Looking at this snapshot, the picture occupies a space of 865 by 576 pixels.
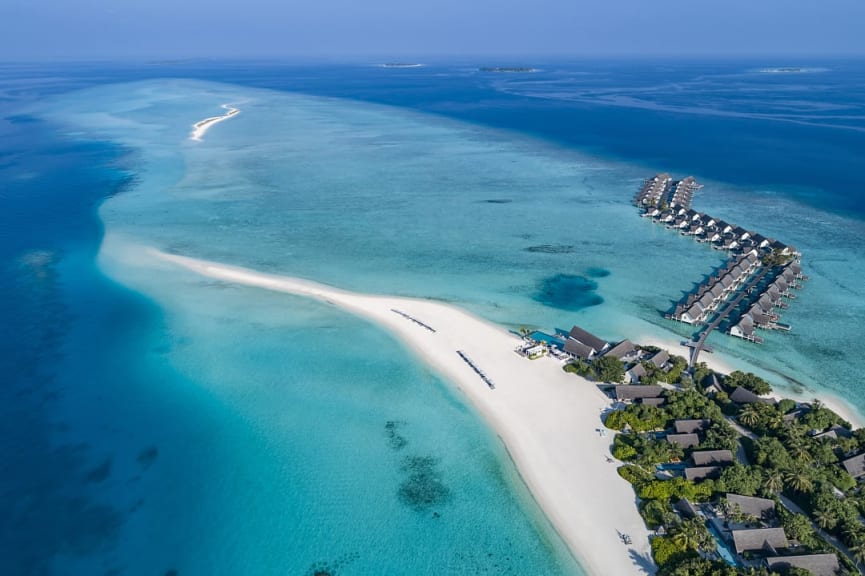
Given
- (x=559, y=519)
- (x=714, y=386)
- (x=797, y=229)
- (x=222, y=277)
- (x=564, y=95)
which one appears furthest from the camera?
(x=564, y=95)

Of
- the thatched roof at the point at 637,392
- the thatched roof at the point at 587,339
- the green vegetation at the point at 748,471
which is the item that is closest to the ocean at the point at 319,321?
the thatched roof at the point at 587,339

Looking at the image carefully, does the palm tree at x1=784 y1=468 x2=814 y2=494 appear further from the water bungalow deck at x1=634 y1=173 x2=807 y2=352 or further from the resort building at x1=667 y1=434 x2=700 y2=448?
the water bungalow deck at x1=634 y1=173 x2=807 y2=352

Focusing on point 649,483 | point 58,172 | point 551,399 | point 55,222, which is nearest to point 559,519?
point 649,483

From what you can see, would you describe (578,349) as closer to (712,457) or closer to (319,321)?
(712,457)

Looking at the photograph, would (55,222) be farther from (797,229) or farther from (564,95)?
(564,95)

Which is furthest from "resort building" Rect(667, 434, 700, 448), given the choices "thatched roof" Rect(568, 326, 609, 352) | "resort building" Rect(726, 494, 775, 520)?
"thatched roof" Rect(568, 326, 609, 352)

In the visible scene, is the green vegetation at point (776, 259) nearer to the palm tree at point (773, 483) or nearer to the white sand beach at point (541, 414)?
the white sand beach at point (541, 414)

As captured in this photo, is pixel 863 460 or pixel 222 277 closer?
pixel 863 460
